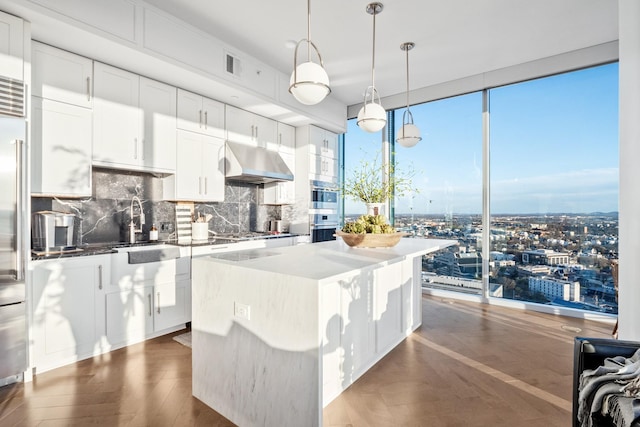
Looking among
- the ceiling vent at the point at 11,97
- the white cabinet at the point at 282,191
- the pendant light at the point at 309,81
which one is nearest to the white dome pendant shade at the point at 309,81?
the pendant light at the point at 309,81

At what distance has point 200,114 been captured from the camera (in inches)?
150

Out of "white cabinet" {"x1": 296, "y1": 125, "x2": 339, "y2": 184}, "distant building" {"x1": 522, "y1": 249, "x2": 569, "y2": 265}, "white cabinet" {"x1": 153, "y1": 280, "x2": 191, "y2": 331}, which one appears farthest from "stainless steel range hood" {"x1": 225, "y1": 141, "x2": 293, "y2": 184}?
"distant building" {"x1": 522, "y1": 249, "x2": 569, "y2": 265}

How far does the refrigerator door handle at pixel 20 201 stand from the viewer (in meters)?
2.23

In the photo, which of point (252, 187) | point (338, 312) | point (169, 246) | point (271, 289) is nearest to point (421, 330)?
point (338, 312)

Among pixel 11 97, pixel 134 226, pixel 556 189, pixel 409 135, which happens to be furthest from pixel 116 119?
pixel 556 189

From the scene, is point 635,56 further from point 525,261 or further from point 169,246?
point 169,246

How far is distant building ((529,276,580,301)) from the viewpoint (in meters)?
3.93

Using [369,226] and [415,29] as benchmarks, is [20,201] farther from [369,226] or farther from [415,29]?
[415,29]

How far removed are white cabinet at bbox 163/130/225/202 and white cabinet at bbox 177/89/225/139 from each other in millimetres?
79

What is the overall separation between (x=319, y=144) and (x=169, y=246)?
2.84 meters

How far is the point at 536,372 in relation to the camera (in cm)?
248

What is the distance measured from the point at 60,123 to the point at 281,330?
2560 mm

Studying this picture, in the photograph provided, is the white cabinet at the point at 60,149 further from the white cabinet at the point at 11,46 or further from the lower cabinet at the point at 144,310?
the lower cabinet at the point at 144,310

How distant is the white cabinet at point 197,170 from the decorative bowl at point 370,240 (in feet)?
6.62
